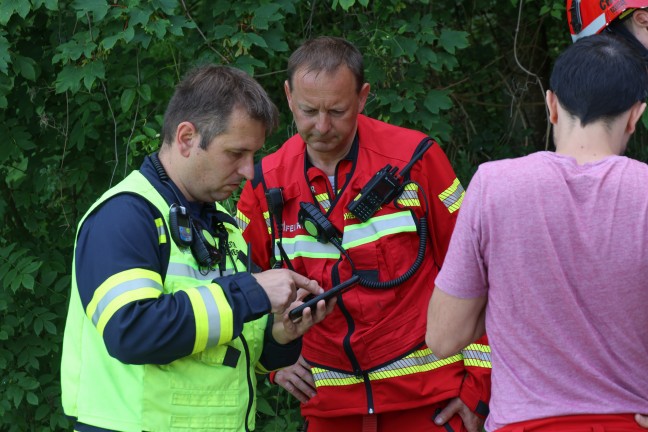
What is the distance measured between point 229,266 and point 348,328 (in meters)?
0.75

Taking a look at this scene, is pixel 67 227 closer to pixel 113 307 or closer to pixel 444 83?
pixel 444 83

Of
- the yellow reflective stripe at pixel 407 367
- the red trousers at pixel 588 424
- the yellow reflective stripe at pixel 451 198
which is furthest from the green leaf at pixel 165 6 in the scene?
the red trousers at pixel 588 424

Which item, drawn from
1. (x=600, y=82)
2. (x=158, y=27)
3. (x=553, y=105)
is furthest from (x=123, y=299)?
(x=158, y=27)

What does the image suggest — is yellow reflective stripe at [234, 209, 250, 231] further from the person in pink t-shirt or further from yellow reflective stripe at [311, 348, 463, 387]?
the person in pink t-shirt

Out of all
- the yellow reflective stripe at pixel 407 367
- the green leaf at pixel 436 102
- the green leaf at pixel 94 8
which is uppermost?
the green leaf at pixel 94 8

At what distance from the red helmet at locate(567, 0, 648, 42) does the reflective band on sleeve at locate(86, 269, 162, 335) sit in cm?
220

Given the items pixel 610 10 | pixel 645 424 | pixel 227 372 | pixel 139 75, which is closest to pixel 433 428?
pixel 227 372

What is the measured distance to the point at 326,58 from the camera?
3.59 metres

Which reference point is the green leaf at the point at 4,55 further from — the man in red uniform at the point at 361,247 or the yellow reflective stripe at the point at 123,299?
the yellow reflective stripe at the point at 123,299

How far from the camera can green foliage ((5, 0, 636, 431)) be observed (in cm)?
470

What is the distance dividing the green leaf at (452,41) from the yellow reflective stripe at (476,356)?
6.23 ft

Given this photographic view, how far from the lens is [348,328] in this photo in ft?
11.3

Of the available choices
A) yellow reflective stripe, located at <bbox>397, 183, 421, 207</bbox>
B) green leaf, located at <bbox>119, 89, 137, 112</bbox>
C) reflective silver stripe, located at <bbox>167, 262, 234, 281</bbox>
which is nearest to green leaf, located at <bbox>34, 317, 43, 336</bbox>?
green leaf, located at <bbox>119, 89, 137, 112</bbox>

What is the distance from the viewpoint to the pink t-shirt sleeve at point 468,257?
2271 millimetres
